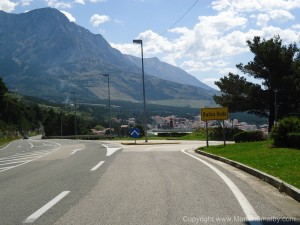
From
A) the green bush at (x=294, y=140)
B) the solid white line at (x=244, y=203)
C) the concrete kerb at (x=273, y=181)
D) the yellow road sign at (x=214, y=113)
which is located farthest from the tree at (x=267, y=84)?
the solid white line at (x=244, y=203)

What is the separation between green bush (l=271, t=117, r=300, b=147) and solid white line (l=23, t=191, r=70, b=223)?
1357cm

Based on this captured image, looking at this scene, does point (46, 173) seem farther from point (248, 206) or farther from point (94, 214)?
point (248, 206)

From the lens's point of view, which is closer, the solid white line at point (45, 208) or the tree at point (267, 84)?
the solid white line at point (45, 208)

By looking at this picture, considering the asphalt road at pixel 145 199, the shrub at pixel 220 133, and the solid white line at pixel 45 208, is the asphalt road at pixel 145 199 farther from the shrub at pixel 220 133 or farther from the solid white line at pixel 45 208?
the shrub at pixel 220 133

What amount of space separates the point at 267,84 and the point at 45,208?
4281 centimetres

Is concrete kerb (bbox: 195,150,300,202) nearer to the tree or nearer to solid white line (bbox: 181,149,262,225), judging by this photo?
solid white line (bbox: 181,149,262,225)

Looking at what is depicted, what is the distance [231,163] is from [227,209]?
27.8 ft

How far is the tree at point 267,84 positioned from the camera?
154 feet

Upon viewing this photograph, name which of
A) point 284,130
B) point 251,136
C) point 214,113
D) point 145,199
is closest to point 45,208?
point 145,199

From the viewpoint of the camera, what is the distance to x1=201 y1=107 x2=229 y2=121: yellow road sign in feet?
81.7

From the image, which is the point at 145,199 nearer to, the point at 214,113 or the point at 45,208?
the point at 45,208

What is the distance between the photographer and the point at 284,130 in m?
20.9

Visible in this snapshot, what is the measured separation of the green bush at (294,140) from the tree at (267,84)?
88.2ft

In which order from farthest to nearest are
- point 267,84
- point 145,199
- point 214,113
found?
point 267,84 < point 214,113 < point 145,199
